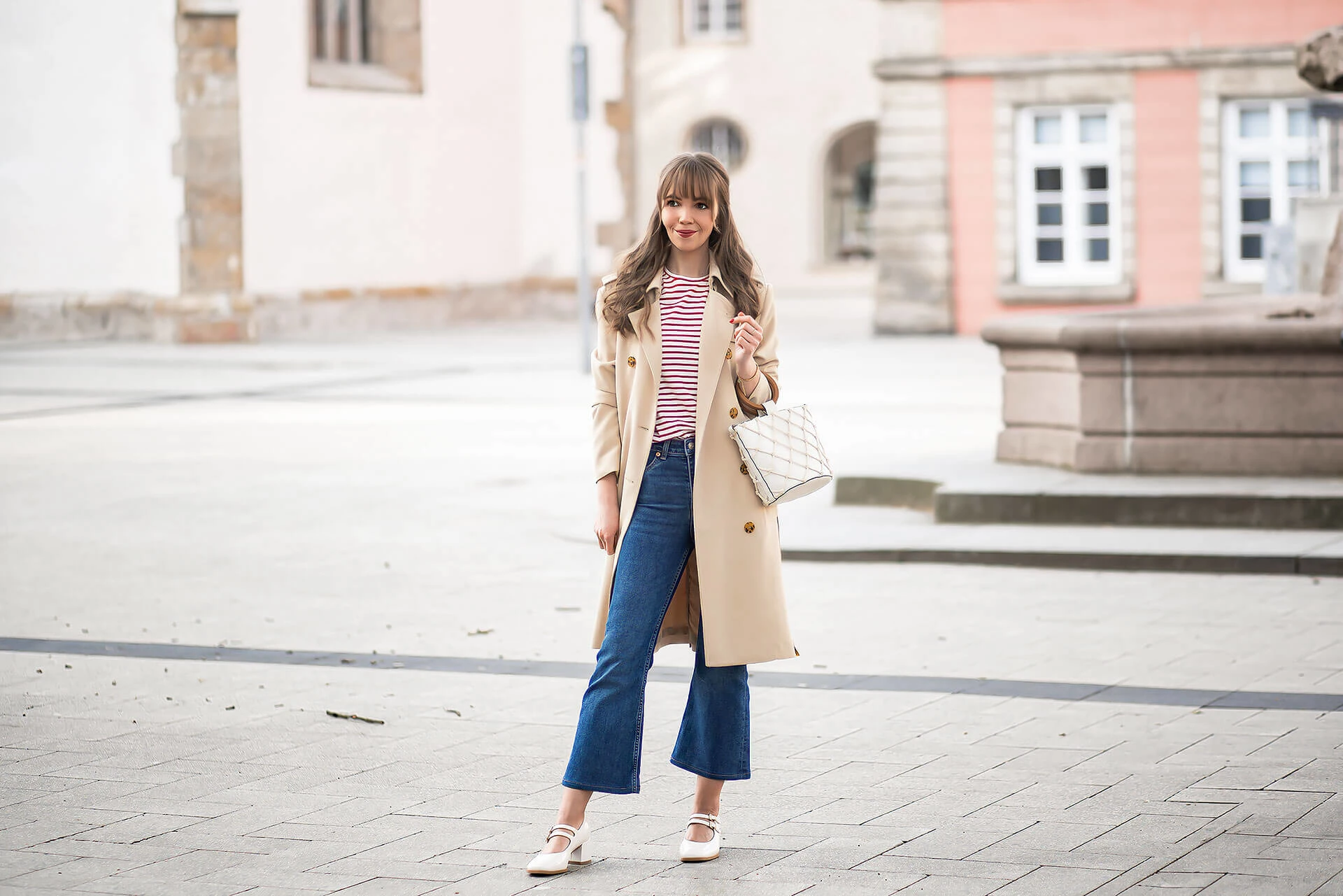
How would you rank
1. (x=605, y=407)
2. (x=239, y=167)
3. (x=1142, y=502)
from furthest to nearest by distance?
(x=239, y=167) → (x=1142, y=502) → (x=605, y=407)

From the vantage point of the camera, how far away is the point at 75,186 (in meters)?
28.3

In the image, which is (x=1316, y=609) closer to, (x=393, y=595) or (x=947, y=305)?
(x=393, y=595)

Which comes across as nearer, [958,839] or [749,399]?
[749,399]

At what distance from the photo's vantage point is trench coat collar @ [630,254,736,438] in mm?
4734

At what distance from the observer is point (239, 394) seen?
63.7 feet

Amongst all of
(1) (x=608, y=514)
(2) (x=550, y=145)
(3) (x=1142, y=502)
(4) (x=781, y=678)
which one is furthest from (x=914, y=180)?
(1) (x=608, y=514)

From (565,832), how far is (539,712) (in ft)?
5.86

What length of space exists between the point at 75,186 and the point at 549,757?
24.2 metres

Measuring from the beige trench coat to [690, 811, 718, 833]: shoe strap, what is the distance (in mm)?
363

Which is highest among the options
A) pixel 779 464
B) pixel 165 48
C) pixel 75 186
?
pixel 165 48

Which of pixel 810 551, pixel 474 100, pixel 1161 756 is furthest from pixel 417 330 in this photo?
pixel 1161 756

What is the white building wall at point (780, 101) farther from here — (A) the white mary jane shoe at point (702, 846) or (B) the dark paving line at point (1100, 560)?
(A) the white mary jane shoe at point (702, 846)

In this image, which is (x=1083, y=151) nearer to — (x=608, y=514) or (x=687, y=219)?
(x=687, y=219)

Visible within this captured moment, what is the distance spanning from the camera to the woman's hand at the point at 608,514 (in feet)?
15.5
